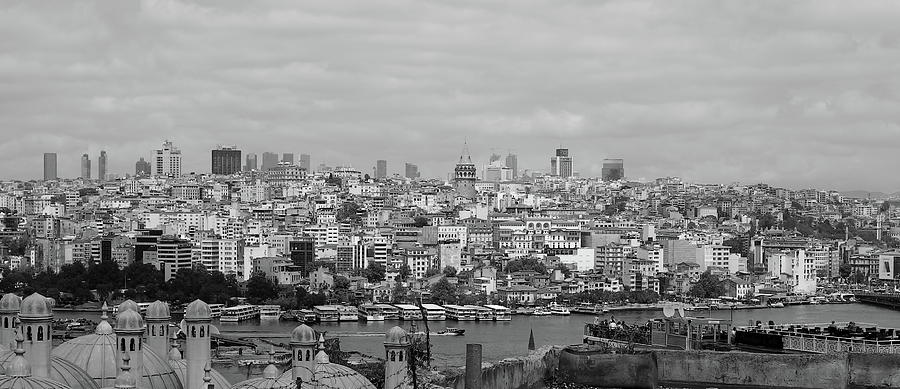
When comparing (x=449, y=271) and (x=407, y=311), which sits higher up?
(x=449, y=271)

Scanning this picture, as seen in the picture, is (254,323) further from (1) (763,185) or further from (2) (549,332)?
(1) (763,185)

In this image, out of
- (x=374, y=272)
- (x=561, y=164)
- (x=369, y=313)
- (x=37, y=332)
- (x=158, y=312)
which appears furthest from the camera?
(x=561, y=164)

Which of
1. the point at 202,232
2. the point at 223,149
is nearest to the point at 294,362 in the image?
the point at 202,232

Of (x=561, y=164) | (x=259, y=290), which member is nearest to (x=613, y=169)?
(x=561, y=164)

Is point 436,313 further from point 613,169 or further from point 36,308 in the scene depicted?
point 613,169

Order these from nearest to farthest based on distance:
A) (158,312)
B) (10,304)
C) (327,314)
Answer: (10,304) < (158,312) < (327,314)

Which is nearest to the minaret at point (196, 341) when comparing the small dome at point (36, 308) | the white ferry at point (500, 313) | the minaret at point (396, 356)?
the small dome at point (36, 308)

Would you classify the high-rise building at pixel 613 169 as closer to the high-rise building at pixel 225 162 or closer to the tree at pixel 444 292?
the high-rise building at pixel 225 162
